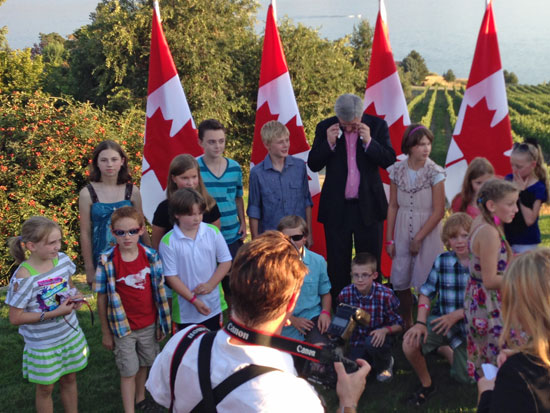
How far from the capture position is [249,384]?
145 centimetres

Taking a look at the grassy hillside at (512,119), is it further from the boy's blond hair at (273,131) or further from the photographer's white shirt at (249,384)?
the photographer's white shirt at (249,384)

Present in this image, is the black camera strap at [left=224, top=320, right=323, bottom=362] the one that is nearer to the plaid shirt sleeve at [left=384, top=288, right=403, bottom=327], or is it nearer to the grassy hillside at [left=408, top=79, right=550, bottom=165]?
the plaid shirt sleeve at [left=384, top=288, right=403, bottom=327]

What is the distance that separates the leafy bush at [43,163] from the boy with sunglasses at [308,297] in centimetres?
520

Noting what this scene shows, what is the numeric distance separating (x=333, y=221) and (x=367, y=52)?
2262 cm

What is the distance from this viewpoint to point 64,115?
871 centimetres

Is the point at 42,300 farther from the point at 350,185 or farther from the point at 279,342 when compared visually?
the point at 350,185

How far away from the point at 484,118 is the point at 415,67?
280ft

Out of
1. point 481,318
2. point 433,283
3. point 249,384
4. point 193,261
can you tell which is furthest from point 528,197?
point 249,384

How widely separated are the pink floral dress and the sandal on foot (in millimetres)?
632

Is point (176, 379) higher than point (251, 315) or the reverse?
the reverse

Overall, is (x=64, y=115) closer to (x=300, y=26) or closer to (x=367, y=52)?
(x=300, y=26)

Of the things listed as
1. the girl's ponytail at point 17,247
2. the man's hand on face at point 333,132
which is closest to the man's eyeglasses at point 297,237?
the man's hand on face at point 333,132

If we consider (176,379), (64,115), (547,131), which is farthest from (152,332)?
(547,131)

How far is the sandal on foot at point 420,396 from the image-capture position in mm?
3605
